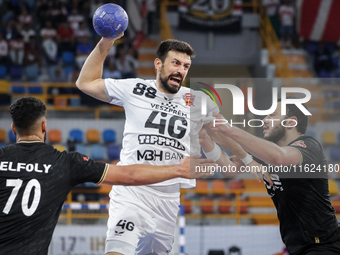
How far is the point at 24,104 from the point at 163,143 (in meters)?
1.66

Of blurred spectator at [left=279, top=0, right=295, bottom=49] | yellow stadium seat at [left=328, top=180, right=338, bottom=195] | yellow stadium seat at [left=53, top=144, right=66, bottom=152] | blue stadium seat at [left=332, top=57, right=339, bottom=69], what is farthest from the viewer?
blurred spectator at [left=279, top=0, right=295, bottom=49]

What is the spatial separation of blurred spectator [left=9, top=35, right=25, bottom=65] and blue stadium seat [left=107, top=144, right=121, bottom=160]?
5.34 metres

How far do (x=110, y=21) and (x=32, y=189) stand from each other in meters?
2.10

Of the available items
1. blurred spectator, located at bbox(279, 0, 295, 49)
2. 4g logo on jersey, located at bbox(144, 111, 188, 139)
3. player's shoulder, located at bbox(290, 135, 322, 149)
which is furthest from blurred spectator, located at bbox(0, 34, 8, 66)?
player's shoulder, located at bbox(290, 135, 322, 149)

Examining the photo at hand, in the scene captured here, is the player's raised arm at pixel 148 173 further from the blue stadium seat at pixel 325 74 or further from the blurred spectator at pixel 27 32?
the blue stadium seat at pixel 325 74

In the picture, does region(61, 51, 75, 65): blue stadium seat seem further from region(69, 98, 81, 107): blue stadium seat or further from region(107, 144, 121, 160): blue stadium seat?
region(107, 144, 121, 160): blue stadium seat

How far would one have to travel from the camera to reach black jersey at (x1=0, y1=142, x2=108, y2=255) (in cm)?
355

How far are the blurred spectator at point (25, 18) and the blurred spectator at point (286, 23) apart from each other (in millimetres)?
9193

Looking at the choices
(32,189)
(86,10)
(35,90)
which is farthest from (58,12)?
(32,189)

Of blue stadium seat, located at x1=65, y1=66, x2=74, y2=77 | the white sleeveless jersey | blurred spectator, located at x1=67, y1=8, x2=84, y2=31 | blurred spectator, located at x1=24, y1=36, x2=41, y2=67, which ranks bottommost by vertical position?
blue stadium seat, located at x1=65, y1=66, x2=74, y2=77

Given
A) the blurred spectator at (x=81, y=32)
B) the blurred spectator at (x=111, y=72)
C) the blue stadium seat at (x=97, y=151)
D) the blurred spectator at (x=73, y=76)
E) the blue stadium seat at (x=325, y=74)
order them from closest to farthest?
the blue stadium seat at (x=97, y=151) < the blurred spectator at (x=73, y=76) < the blurred spectator at (x=111, y=72) < the blue stadium seat at (x=325, y=74) < the blurred spectator at (x=81, y=32)

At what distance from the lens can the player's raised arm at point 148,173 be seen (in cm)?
394

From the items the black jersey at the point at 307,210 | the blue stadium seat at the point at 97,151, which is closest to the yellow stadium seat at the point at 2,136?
the blue stadium seat at the point at 97,151

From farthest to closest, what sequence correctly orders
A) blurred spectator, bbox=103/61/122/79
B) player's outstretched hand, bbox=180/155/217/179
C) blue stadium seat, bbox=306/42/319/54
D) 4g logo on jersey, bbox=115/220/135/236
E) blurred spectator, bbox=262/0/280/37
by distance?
blurred spectator, bbox=262/0/280/37 → blue stadium seat, bbox=306/42/319/54 → blurred spectator, bbox=103/61/122/79 → 4g logo on jersey, bbox=115/220/135/236 → player's outstretched hand, bbox=180/155/217/179
